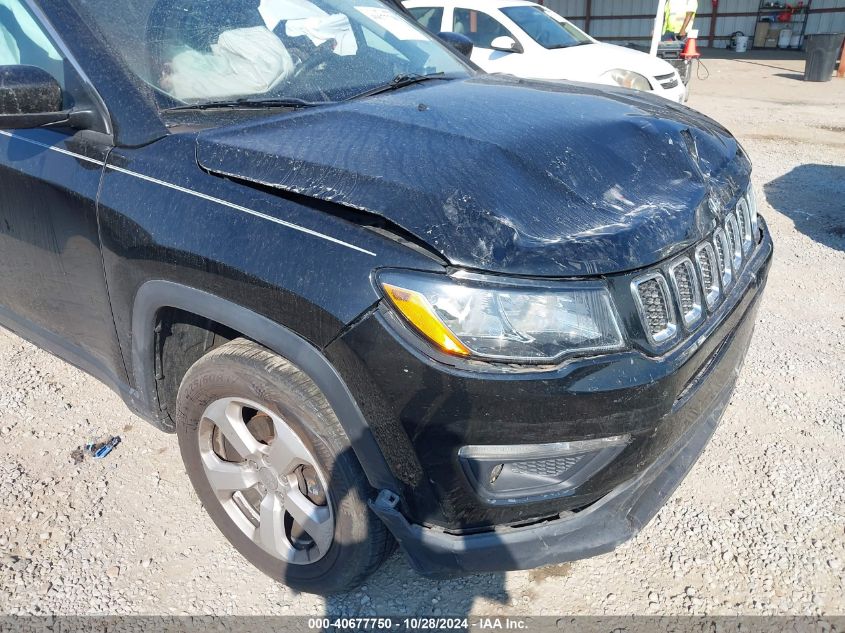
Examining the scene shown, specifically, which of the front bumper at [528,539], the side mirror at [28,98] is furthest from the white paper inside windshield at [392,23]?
the front bumper at [528,539]

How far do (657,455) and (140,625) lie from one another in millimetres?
1692

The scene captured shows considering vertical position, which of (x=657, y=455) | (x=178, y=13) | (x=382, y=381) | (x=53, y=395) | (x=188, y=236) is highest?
(x=178, y=13)

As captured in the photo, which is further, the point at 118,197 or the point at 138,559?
the point at 138,559

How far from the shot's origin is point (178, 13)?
7.70ft

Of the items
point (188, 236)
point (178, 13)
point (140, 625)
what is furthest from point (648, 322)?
point (178, 13)

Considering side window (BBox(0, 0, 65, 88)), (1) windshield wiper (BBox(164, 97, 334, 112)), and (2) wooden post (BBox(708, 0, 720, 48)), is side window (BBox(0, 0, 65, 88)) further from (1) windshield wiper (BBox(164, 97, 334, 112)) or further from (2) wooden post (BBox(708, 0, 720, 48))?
(2) wooden post (BBox(708, 0, 720, 48))

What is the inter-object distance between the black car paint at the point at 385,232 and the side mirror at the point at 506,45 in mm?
6385

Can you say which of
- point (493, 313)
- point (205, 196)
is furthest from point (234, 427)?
point (493, 313)

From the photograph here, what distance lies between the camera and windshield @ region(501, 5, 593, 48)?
8531 millimetres

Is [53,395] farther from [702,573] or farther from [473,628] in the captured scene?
[702,573]

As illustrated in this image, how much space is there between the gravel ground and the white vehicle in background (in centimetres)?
563

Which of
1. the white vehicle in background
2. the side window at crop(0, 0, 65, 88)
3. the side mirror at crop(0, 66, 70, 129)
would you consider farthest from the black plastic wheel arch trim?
the white vehicle in background

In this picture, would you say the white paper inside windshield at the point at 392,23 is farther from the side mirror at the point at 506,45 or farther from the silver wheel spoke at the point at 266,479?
the side mirror at the point at 506,45

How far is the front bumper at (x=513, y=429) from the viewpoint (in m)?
1.50
